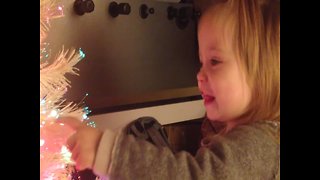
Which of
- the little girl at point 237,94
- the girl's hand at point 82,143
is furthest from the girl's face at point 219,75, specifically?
the girl's hand at point 82,143

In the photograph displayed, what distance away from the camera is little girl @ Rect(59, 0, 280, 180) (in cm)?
102

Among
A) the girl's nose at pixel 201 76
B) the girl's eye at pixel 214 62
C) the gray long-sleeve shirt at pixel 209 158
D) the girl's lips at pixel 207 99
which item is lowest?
the gray long-sleeve shirt at pixel 209 158

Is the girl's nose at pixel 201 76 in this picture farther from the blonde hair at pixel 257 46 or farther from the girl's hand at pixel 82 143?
the girl's hand at pixel 82 143

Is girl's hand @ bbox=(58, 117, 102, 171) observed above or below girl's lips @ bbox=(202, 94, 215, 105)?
below

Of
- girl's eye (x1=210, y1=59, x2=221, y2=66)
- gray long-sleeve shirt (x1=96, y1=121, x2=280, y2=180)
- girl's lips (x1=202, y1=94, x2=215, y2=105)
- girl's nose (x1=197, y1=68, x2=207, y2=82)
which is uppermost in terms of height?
girl's eye (x1=210, y1=59, x2=221, y2=66)

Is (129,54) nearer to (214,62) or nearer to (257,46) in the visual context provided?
(214,62)

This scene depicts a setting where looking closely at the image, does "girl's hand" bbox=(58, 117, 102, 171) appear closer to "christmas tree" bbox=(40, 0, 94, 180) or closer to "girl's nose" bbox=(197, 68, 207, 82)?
"christmas tree" bbox=(40, 0, 94, 180)

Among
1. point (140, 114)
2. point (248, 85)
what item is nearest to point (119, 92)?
point (140, 114)

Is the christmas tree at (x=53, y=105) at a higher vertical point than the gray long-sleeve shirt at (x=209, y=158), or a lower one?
higher

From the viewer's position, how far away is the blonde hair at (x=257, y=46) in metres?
1.08

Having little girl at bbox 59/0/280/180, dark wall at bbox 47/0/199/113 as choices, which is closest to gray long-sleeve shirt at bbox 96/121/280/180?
little girl at bbox 59/0/280/180

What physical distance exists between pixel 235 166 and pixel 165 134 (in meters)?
0.19

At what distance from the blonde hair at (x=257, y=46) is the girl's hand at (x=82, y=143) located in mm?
381

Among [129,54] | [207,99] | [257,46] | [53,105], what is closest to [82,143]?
[53,105]
